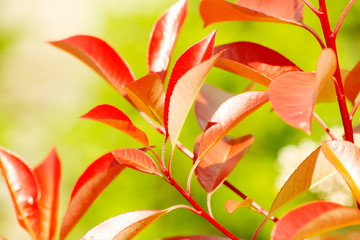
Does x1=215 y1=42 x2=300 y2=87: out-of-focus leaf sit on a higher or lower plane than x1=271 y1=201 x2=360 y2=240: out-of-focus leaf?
higher

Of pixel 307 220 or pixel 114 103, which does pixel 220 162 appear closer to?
pixel 307 220

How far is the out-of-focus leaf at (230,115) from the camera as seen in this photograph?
1.76 feet

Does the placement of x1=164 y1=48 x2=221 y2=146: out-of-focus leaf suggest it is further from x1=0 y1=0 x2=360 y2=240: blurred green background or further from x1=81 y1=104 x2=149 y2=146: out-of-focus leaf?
x1=0 y1=0 x2=360 y2=240: blurred green background

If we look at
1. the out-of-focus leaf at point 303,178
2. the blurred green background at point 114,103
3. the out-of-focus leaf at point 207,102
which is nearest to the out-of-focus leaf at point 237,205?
the out-of-focus leaf at point 303,178

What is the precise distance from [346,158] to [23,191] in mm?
361

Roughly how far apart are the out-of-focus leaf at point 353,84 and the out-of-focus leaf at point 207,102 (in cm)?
16

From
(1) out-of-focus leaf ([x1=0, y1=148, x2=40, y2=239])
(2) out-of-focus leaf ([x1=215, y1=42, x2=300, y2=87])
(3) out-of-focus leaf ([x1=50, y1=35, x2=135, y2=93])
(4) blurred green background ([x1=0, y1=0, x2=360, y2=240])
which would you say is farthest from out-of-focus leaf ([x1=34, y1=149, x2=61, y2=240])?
(4) blurred green background ([x1=0, y1=0, x2=360, y2=240])

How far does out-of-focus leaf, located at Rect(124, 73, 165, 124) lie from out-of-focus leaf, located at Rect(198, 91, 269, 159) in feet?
0.18

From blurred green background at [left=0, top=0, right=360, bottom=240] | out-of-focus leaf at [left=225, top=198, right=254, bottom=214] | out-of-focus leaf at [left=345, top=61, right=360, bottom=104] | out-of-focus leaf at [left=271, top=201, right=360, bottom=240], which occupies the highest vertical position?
out-of-focus leaf at [left=345, top=61, right=360, bottom=104]

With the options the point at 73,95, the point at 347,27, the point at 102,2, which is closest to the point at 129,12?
the point at 102,2

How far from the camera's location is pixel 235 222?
2.23 m

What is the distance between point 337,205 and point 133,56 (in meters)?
2.19

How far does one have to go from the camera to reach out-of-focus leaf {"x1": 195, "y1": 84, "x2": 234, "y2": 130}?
73cm

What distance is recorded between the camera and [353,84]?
0.64 m
